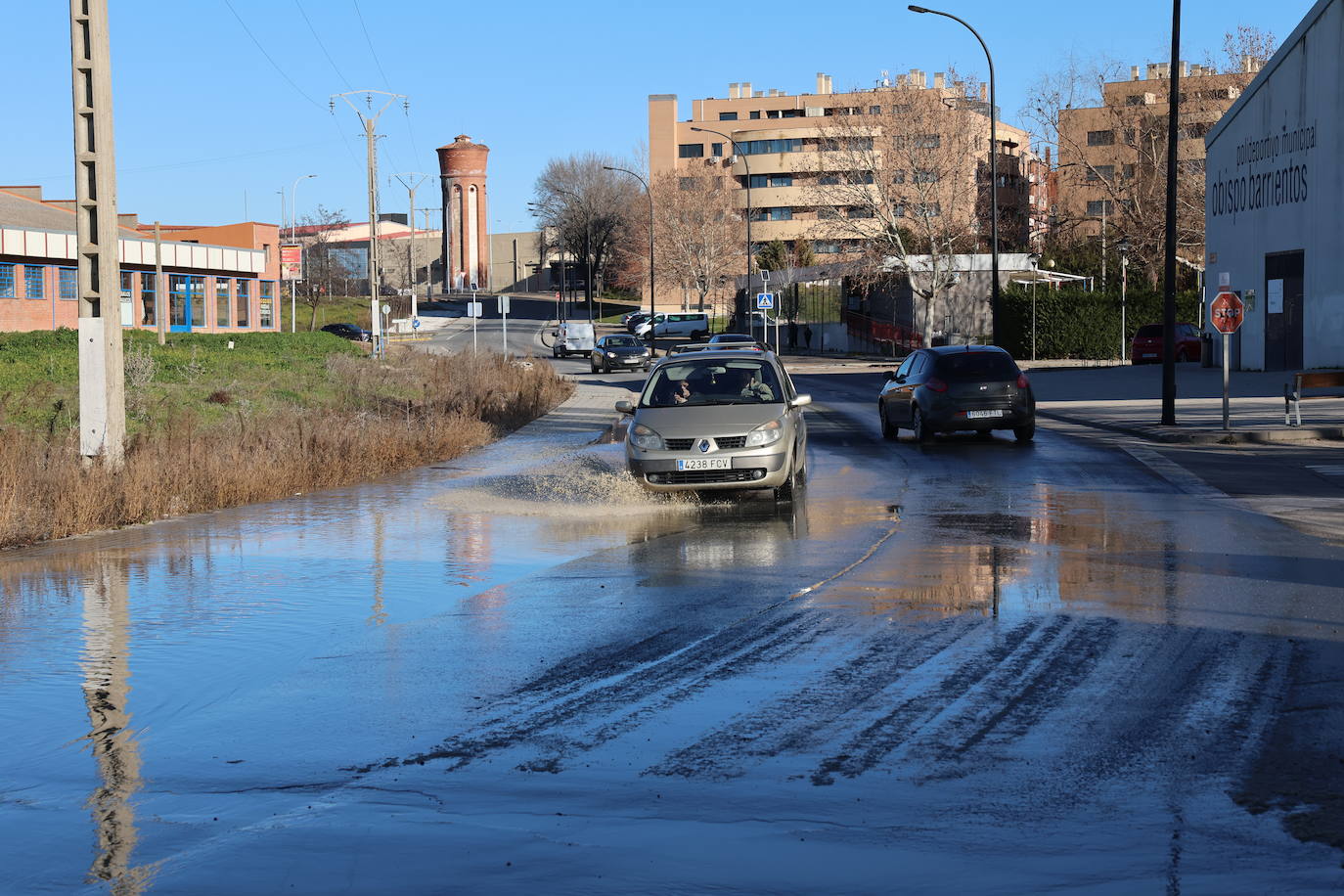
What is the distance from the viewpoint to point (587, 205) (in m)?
136

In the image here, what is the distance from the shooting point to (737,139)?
135250 millimetres

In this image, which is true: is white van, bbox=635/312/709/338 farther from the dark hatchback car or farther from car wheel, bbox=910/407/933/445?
the dark hatchback car

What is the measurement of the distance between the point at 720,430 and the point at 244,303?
288 feet

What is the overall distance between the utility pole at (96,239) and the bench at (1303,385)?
705 inches

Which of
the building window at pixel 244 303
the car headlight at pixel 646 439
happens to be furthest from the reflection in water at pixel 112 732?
the building window at pixel 244 303

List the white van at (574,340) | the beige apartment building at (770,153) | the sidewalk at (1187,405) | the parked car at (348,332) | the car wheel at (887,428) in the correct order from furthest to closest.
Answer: the beige apartment building at (770,153), the parked car at (348,332), the white van at (574,340), the car wheel at (887,428), the sidewalk at (1187,405)

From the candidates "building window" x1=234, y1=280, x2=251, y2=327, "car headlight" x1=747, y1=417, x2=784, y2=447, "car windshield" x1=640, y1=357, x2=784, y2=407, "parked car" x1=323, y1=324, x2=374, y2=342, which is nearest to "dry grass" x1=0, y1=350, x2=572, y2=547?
"car windshield" x1=640, y1=357, x2=784, y2=407

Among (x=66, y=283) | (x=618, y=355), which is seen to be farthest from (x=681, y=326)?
(x=66, y=283)

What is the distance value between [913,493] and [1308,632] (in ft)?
27.4

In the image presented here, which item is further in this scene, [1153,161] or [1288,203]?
[1153,161]

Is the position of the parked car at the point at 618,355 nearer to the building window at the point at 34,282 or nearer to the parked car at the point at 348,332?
the building window at the point at 34,282

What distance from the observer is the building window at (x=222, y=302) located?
94188 millimetres

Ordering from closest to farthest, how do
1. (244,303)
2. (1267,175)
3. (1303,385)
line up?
1. (1303,385)
2. (1267,175)
3. (244,303)

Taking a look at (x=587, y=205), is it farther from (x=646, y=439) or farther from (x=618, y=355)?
(x=646, y=439)
